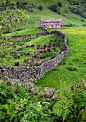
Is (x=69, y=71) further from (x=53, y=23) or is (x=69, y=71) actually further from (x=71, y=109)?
(x=53, y=23)

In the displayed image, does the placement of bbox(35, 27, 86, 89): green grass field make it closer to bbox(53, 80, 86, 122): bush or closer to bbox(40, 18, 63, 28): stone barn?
bbox(53, 80, 86, 122): bush

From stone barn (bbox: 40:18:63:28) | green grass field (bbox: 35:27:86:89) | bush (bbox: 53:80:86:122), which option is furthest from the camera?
stone barn (bbox: 40:18:63:28)

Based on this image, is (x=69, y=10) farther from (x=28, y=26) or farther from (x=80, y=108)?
(x=80, y=108)

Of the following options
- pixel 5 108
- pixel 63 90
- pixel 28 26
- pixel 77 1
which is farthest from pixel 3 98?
pixel 77 1

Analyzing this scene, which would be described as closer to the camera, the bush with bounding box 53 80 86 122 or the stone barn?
the bush with bounding box 53 80 86 122

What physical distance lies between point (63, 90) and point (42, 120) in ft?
4.82

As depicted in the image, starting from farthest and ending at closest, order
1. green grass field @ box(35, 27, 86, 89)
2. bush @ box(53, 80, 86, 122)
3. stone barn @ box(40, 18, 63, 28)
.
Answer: stone barn @ box(40, 18, 63, 28) < green grass field @ box(35, 27, 86, 89) < bush @ box(53, 80, 86, 122)

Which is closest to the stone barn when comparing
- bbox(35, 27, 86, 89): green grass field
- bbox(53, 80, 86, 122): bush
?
bbox(35, 27, 86, 89): green grass field

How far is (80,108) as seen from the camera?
Result: 4.27 meters

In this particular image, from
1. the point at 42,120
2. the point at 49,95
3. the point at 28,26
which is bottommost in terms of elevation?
the point at 28,26

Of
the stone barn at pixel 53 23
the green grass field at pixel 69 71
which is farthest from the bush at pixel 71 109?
the stone barn at pixel 53 23

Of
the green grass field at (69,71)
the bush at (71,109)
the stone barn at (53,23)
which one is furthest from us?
the stone barn at (53,23)

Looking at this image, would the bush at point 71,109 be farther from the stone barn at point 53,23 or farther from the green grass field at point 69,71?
the stone barn at point 53,23

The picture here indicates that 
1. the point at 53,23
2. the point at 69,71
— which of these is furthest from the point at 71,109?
the point at 53,23
